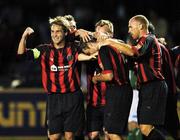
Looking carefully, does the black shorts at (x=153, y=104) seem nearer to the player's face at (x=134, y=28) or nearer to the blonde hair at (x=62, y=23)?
the player's face at (x=134, y=28)

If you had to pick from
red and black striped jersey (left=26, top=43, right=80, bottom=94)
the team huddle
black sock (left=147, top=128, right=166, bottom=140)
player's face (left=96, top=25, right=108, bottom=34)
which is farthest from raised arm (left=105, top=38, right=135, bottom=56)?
black sock (left=147, top=128, right=166, bottom=140)

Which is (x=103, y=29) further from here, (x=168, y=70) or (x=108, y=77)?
(x=168, y=70)

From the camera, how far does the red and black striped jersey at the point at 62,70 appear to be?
9.86 m

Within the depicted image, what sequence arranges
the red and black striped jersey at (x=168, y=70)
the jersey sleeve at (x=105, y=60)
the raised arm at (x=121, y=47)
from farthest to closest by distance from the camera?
1. the red and black striped jersey at (x=168, y=70)
2. the jersey sleeve at (x=105, y=60)
3. the raised arm at (x=121, y=47)

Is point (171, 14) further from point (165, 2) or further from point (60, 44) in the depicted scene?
point (60, 44)

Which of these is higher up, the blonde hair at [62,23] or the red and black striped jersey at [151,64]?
the blonde hair at [62,23]

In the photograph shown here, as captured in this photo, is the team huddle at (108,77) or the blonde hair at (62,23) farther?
the blonde hair at (62,23)

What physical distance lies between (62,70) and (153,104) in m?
1.38

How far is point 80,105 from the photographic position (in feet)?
32.5

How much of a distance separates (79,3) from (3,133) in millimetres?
4262

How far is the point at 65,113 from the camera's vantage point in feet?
32.3

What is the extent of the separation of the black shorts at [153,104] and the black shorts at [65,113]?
88 cm

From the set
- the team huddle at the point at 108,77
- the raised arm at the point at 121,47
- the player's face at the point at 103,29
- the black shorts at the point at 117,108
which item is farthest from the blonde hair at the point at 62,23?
the black shorts at the point at 117,108

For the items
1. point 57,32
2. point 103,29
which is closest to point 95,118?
point 103,29
